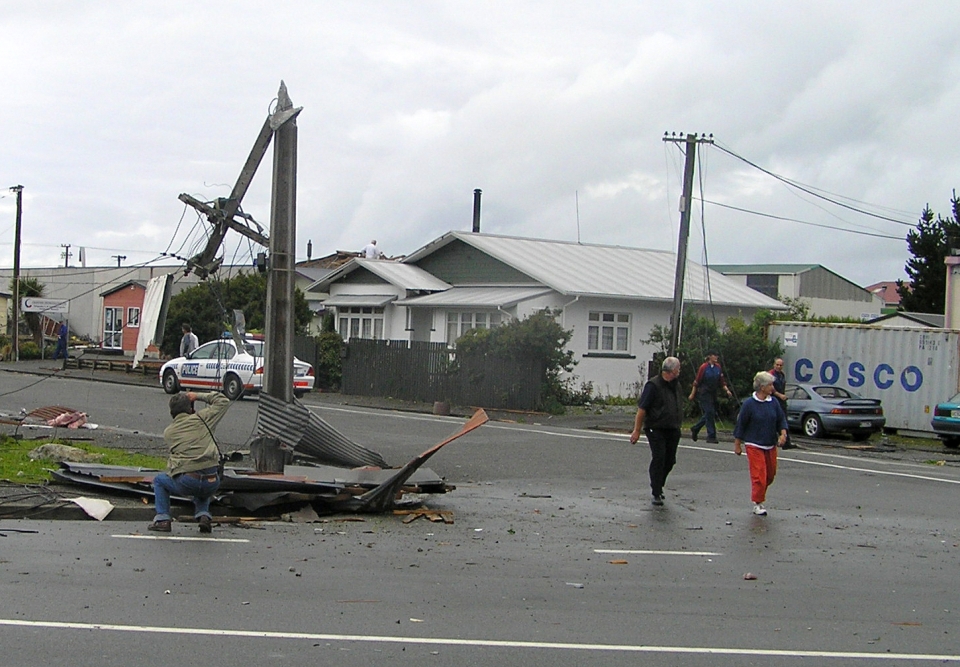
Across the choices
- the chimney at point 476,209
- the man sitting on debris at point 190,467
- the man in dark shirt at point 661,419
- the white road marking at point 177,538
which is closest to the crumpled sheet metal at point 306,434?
the man sitting on debris at point 190,467

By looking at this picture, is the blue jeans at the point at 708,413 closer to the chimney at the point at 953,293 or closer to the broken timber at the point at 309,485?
the broken timber at the point at 309,485

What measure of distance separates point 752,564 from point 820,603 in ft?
5.22

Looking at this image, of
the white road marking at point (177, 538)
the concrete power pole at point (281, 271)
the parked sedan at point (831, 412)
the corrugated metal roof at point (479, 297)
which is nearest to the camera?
the white road marking at point (177, 538)

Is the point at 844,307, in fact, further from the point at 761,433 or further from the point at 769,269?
the point at 761,433

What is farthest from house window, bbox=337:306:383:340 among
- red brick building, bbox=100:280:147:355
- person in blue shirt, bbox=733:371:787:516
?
person in blue shirt, bbox=733:371:787:516

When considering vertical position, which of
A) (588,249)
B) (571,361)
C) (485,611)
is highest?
(588,249)

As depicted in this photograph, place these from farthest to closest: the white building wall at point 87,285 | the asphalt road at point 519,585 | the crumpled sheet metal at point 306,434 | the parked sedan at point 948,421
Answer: the white building wall at point 87,285
the parked sedan at point 948,421
the crumpled sheet metal at point 306,434
the asphalt road at point 519,585

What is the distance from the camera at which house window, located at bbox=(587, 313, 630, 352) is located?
3612 cm

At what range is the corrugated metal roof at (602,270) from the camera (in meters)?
36.2

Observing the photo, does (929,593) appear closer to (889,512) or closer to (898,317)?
(889,512)

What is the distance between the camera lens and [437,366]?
32.5m

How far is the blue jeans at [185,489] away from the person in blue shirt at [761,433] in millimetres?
5852

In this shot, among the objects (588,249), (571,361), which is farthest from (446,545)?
(588,249)

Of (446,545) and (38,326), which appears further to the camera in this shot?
(38,326)
